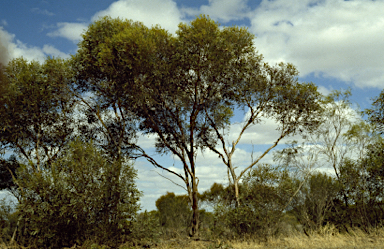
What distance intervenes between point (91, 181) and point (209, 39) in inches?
336

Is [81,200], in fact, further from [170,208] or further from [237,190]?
[170,208]

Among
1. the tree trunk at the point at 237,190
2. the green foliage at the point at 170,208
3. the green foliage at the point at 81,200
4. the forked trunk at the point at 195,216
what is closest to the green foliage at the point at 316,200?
the tree trunk at the point at 237,190

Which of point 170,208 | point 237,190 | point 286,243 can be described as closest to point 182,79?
point 237,190

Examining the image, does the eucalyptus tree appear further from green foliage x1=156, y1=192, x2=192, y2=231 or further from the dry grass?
green foliage x1=156, y1=192, x2=192, y2=231

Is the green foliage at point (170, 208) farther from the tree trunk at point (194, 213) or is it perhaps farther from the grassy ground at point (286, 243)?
the grassy ground at point (286, 243)

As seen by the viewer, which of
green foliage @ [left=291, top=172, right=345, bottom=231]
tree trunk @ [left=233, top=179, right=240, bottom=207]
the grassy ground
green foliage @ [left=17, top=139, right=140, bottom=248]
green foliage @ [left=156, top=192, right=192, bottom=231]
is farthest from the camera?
green foliage @ [left=156, top=192, right=192, bottom=231]

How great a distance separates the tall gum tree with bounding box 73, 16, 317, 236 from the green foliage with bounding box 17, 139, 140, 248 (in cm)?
416

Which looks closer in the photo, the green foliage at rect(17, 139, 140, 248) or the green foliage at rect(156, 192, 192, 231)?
the green foliage at rect(17, 139, 140, 248)

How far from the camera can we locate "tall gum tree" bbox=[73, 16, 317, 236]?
50.4ft

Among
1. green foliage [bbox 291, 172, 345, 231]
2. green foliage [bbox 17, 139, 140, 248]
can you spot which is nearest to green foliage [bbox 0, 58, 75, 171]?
green foliage [bbox 17, 139, 140, 248]

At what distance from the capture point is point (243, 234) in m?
14.3

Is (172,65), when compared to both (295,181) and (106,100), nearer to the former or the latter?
(106,100)

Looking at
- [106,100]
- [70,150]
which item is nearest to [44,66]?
[106,100]

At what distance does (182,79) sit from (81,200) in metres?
7.96
